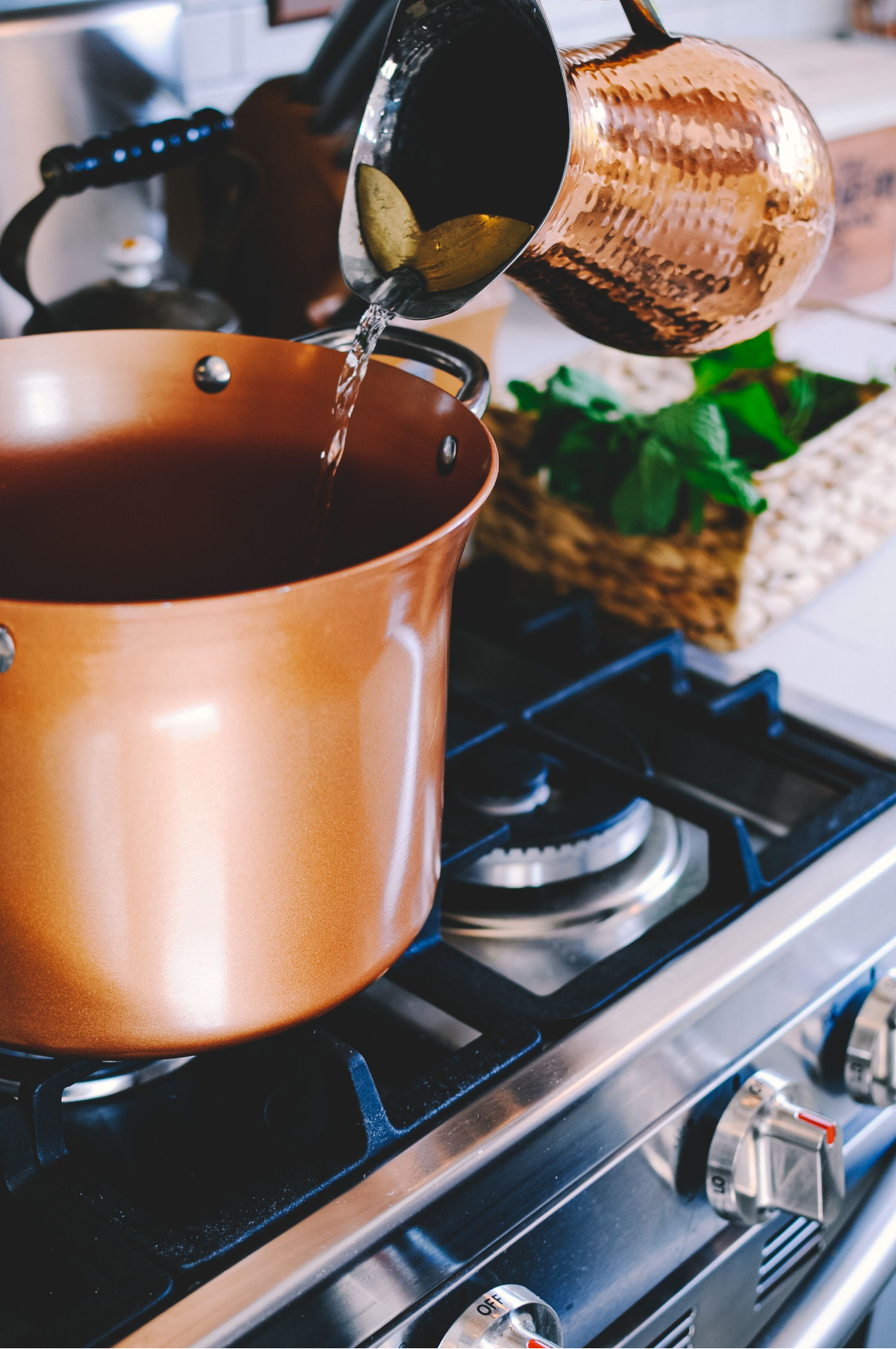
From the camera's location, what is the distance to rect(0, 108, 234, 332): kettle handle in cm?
77

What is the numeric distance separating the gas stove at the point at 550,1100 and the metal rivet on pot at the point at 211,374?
9.2 inches

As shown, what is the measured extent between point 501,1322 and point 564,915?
8.7 inches

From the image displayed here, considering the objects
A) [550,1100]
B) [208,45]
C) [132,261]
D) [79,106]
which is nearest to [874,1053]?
[550,1100]

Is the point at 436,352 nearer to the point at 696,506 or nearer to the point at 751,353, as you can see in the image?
the point at 696,506

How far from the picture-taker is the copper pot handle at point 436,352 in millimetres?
525

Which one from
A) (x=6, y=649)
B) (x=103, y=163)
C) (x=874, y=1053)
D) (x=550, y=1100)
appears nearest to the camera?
(x=6, y=649)

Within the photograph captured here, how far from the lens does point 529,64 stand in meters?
0.53

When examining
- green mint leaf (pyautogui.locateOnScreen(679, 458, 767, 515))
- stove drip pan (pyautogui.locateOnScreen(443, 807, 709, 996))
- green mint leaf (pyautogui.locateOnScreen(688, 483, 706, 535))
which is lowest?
stove drip pan (pyautogui.locateOnScreen(443, 807, 709, 996))

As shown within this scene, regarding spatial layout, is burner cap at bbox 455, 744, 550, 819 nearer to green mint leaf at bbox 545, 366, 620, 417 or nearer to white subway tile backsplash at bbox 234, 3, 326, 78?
green mint leaf at bbox 545, 366, 620, 417

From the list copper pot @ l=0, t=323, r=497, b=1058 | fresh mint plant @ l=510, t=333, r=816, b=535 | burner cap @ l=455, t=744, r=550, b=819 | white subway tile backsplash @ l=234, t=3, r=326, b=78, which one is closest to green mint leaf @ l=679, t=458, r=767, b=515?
fresh mint plant @ l=510, t=333, r=816, b=535

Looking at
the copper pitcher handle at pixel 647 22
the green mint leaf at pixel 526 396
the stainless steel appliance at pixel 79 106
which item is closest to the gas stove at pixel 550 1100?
the green mint leaf at pixel 526 396

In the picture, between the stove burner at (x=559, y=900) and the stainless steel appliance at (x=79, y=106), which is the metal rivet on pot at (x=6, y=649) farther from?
the stainless steel appliance at (x=79, y=106)

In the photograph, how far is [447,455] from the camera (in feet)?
1.63

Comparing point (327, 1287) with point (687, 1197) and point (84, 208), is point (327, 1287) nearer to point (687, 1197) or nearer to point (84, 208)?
point (687, 1197)
